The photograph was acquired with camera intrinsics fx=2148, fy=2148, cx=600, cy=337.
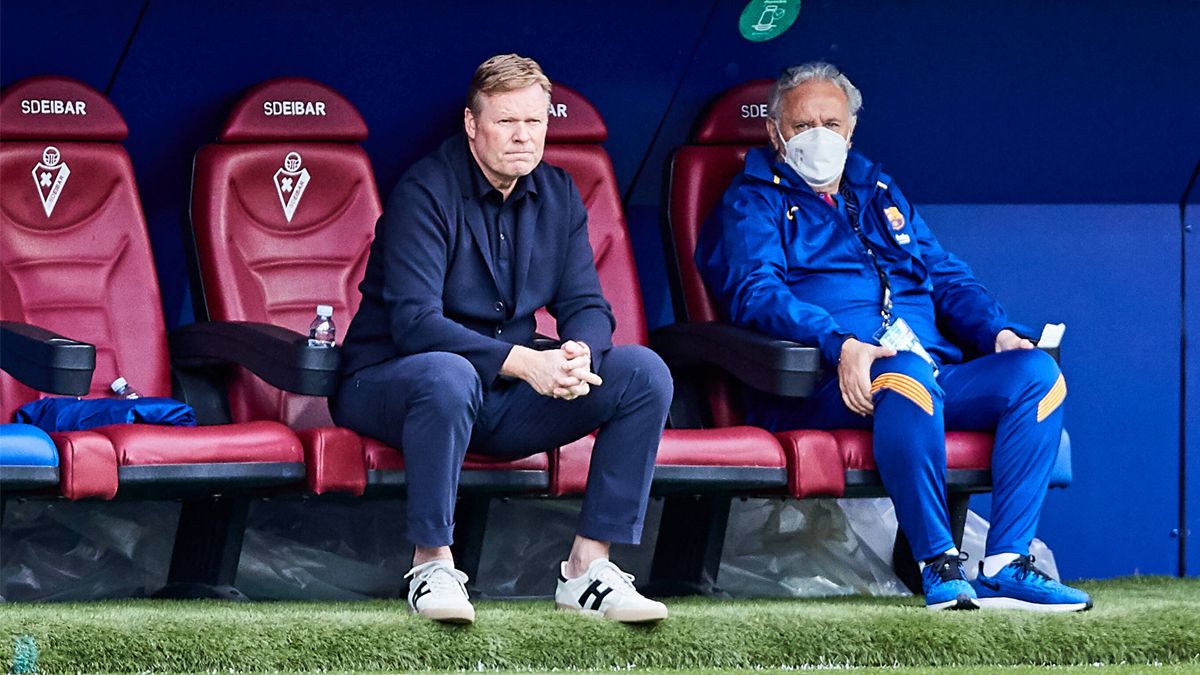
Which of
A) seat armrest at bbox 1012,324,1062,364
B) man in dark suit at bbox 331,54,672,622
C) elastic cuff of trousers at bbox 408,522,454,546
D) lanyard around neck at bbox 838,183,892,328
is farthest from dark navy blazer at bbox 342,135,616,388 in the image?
seat armrest at bbox 1012,324,1062,364

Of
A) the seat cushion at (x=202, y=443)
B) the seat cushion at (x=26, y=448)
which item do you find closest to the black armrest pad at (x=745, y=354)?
the seat cushion at (x=202, y=443)

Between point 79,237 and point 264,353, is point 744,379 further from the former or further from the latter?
point 79,237

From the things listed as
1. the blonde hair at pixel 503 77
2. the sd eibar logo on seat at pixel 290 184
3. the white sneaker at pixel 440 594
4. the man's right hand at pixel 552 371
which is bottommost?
the white sneaker at pixel 440 594

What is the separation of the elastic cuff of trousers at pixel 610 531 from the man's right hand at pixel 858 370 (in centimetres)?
65

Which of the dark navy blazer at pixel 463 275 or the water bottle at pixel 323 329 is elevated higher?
the dark navy blazer at pixel 463 275

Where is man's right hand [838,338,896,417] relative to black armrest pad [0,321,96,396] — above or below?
above

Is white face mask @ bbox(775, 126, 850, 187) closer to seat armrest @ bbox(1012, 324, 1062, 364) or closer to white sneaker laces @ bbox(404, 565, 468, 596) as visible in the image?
seat armrest @ bbox(1012, 324, 1062, 364)

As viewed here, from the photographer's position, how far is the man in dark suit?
384cm

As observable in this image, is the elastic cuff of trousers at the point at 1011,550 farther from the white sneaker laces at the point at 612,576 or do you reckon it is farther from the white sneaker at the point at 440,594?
the white sneaker at the point at 440,594

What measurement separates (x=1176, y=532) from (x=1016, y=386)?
1.39 meters

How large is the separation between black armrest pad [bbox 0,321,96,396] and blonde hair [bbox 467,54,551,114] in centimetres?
90

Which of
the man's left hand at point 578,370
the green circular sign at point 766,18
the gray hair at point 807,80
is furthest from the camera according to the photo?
the green circular sign at point 766,18

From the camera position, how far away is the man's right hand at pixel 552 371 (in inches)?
155

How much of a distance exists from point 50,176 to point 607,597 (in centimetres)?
163
